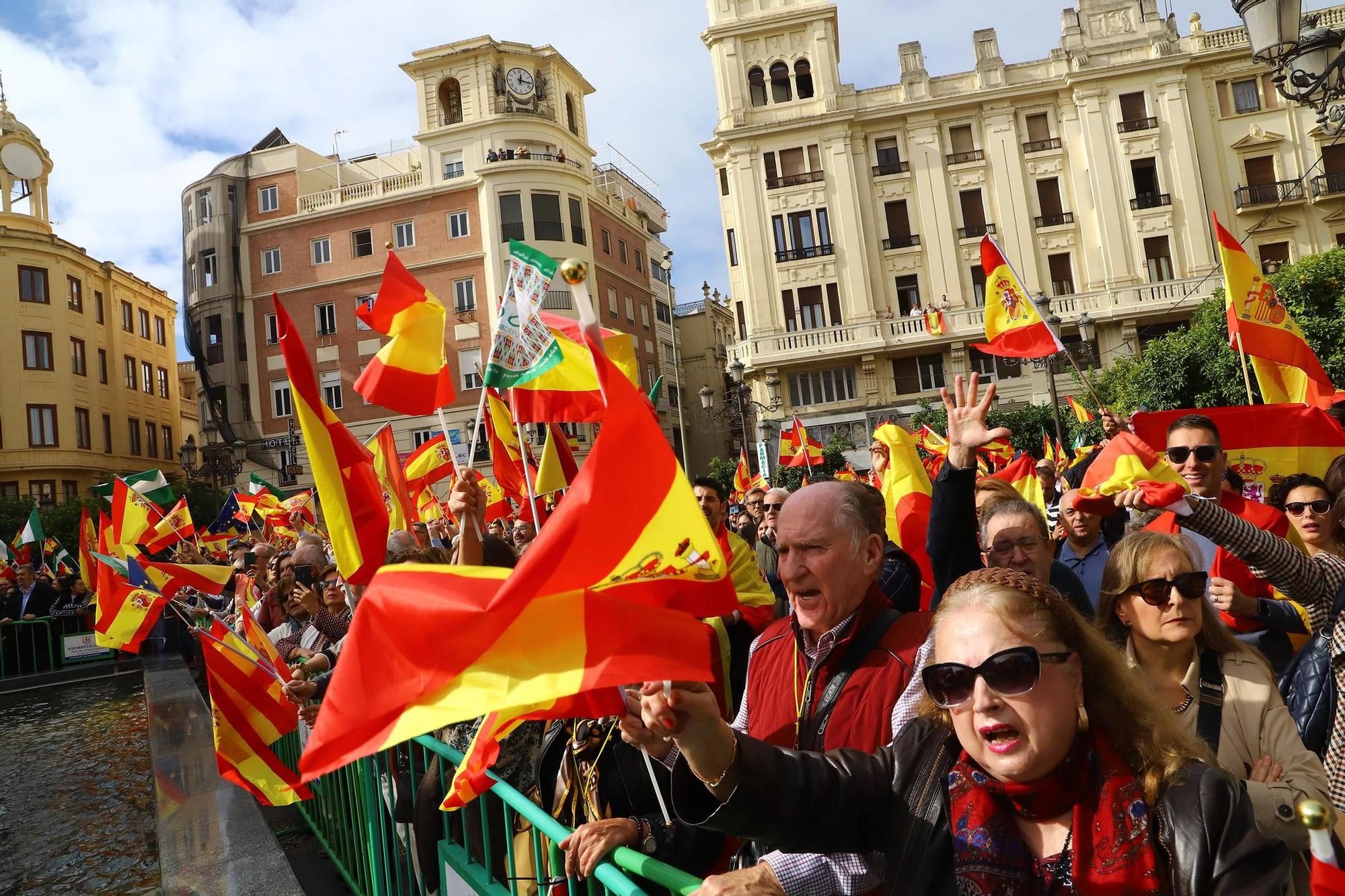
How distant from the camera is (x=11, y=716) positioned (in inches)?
444

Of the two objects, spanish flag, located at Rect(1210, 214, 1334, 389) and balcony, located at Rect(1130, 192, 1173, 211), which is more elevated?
balcony, located at Rect(1130, 192, 1173, 211)

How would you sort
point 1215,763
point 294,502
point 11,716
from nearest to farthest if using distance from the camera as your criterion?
1. point 1215,763
2. point 11,716
3. point 294,502

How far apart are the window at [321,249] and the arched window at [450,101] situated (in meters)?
6.72

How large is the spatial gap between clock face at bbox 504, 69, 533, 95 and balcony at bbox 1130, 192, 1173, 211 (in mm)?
23213

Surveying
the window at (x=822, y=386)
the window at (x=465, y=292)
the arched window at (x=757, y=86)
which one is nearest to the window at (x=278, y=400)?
the window at (x=465, y=292)

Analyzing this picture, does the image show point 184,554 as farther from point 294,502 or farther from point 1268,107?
point 1268,107

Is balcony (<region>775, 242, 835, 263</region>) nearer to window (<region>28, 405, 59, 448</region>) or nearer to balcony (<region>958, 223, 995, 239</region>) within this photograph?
balcony (<region>958, 223, 995, 239</region>)

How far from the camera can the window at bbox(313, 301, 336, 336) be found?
40.9 m

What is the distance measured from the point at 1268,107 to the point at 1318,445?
3594cm

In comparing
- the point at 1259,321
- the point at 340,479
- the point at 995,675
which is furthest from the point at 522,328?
the point at 1259,321

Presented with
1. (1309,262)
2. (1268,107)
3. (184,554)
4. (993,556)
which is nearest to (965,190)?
(1268,107)

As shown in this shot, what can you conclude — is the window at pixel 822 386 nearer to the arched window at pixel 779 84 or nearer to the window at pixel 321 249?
the arched window at pixel 779 84

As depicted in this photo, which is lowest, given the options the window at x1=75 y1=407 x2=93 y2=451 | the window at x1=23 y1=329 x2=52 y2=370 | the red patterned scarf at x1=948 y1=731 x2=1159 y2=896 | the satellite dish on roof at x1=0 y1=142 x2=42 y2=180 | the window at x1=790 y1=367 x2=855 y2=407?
the red patterned scarf at x1=948 y1=731 x2=1159 y2=896

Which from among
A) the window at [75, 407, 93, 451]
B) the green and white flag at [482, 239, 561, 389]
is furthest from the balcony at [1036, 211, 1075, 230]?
the window at [75, 407, 93, 451]
